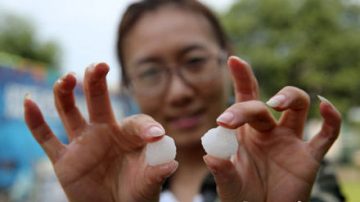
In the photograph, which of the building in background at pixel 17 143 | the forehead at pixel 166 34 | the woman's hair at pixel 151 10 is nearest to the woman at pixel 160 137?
the forehead at pixel 166 34

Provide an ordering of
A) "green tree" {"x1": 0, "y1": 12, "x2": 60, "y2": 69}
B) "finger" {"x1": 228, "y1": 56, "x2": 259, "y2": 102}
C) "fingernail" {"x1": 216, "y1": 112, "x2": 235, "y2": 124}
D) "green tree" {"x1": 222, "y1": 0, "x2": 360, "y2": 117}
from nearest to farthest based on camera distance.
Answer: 1. "fingernail" {"x1": 216, "y1": 112, "x2": 235, "y2": 124}
2. "finger" {"x1": 228, "y1": 56, "x2": 259, "y2": 102}
3. "green tree" {"x1": 222, "y1": 0, "x2": 360, "y2": 117}
4. "green tree" {"x1": 0, "y1": 12, "x2": 60, "y2": 69}

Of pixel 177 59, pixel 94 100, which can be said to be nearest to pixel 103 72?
pixel 94 100

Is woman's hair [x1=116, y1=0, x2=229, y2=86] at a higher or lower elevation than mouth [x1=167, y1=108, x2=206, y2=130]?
higher

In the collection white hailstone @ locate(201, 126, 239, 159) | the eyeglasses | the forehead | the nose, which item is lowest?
white hailstone @ locate(201, 126, 239, 159)

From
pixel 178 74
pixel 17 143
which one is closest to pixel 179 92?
pixel 178 74

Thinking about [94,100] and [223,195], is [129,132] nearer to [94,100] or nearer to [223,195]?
[94,100]

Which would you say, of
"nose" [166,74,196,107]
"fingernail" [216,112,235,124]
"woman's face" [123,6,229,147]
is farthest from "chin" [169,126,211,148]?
"fingernail" [216,112,235,124]

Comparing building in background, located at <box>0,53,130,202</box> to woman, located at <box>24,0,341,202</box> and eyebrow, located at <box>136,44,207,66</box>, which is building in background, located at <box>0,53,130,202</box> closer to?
eyebrow, located at <box>136,44,207,66</box>

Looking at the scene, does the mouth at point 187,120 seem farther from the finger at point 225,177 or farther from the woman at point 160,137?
the finger at point 225,177
